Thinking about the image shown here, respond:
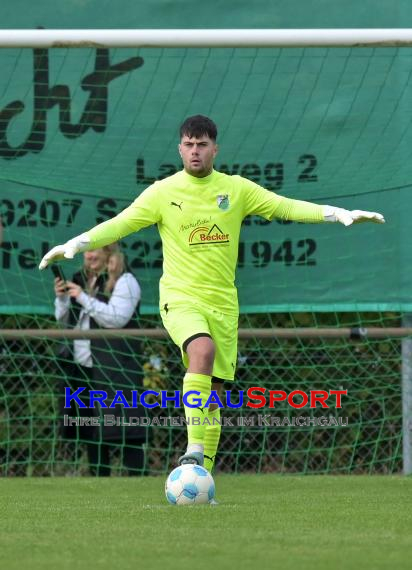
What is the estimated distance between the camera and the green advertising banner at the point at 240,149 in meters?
9.01

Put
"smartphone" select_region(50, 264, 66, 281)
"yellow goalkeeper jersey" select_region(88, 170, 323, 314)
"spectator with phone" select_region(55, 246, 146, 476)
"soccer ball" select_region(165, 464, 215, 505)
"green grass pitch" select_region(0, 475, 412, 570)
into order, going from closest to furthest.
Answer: "green grass pitch" select_region(0, 475, 412, 570)
"soccer ball" select_region(165, 464, 215, 505)
"yellow goalkeeper jersey" select_region(88, 170, 323, 314)
"spectator with phone" select_region(55, 246, 146, 476)
"smartphone" select_region(50, 264, 66, 281)

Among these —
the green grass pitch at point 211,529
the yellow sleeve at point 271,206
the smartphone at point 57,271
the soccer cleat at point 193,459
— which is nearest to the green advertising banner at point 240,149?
the smartphone at point 57,271

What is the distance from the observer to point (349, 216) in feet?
21.5

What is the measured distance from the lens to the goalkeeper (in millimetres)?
6543

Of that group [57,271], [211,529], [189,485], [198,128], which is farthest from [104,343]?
[211,529]

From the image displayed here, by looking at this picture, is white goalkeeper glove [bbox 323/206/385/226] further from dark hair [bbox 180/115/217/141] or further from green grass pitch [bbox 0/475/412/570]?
green grass pitch [bbox 0/475/412/570]

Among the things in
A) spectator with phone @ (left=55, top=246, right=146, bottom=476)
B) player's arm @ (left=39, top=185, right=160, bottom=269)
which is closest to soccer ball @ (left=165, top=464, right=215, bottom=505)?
player's arm @ (left=39, top=185, right=160, bottom=269)

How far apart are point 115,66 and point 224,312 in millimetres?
3135

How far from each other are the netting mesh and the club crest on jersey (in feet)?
8.39

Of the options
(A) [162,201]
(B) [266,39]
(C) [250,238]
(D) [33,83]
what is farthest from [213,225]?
(D) [33,83]

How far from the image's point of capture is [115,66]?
9133 mm

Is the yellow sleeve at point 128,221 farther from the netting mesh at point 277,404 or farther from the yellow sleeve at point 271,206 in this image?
the netting mesh at point 277,404

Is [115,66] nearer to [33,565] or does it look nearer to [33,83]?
[33,83]

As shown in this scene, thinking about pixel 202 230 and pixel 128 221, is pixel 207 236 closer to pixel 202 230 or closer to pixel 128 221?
pixel 202 230
